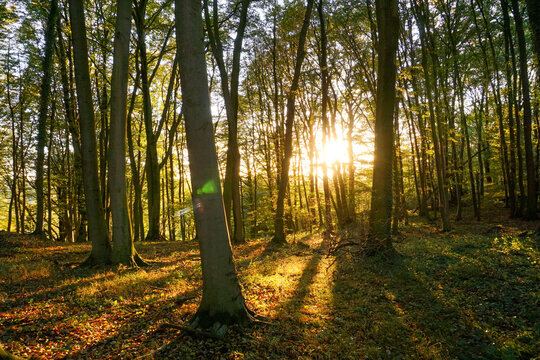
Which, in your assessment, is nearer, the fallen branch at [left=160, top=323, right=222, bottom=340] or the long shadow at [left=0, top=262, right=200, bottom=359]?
the long shadow at [left=0, top=262, right=200, bottom=359]

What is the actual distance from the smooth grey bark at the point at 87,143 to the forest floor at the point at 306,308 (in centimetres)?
81

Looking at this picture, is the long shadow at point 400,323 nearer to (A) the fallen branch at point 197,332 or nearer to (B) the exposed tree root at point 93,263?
(A) the fallen branch at point 197,332

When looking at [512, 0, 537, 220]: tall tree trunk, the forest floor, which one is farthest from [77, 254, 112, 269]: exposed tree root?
[512, 0, 537, 220]: tall tree trunk

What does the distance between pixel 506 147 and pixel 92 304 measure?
2159 centimetres

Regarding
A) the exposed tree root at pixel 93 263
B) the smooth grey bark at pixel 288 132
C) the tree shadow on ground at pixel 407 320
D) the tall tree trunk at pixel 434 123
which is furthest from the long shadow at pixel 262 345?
the tall tree trunk at pixel 434 123

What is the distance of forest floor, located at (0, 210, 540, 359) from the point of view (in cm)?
378

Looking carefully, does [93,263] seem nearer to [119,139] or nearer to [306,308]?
[119,139]

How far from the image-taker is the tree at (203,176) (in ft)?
12.7

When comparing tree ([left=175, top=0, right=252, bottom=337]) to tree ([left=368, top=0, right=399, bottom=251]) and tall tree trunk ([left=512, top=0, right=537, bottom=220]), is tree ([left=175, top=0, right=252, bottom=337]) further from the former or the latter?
tall tree trunk ([left=512, top=0, right=537, bottom=220])

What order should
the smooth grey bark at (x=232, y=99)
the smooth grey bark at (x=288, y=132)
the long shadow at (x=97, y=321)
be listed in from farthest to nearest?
1. the smooth grey bark at (x=232, y=99)
2. the smooth grey bark at (x=288, y=132)
3. the long shadow at (x=97, y=321)

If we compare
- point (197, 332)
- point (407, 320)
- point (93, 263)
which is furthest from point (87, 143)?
point (407, 320)

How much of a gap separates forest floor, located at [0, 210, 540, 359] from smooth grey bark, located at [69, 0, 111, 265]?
805 mm

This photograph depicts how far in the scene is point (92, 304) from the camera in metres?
5.07

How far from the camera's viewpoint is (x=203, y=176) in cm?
385
